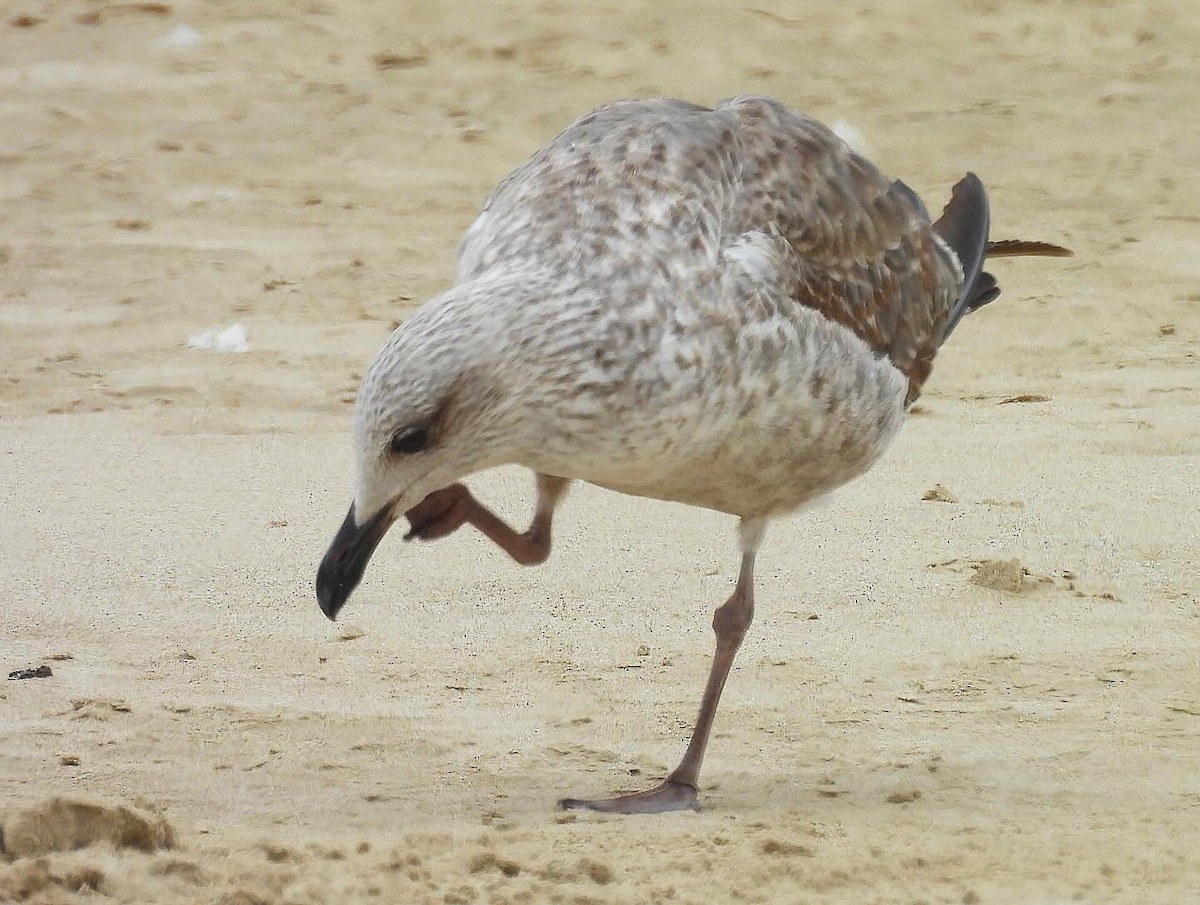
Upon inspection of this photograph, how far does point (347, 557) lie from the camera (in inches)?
171

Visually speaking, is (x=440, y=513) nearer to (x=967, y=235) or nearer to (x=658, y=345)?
(x=658, y=345)

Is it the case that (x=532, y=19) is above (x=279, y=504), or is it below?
above

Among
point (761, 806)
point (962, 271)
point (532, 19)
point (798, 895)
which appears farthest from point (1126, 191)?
point (798, 895)

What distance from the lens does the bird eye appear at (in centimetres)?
412

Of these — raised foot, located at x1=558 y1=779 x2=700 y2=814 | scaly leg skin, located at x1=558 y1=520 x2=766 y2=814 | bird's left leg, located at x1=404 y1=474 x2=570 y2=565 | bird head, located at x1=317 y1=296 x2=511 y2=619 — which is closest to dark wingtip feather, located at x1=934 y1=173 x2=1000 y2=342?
scaly leg skin, located at x1=558 y1=520 x2=766 y2=814

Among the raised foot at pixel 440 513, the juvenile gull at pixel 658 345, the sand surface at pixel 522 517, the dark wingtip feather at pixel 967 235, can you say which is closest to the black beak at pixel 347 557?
the juvenile gull at pixel 658 345

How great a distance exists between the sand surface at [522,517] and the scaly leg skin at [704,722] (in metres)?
0.13

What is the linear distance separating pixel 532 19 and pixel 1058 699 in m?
8.54

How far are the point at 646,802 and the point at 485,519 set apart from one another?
102 centimetres

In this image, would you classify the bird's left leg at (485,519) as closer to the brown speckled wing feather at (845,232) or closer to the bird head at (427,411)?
the bird head at (427,411)

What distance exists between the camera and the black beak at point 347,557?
4352mm

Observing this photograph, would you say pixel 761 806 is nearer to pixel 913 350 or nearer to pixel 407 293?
pixel 913 350

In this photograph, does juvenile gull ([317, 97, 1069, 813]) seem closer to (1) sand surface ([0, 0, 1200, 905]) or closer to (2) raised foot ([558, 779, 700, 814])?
(2) raised foot ([558, 779, 700, 814])

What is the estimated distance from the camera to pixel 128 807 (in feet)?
13.6
